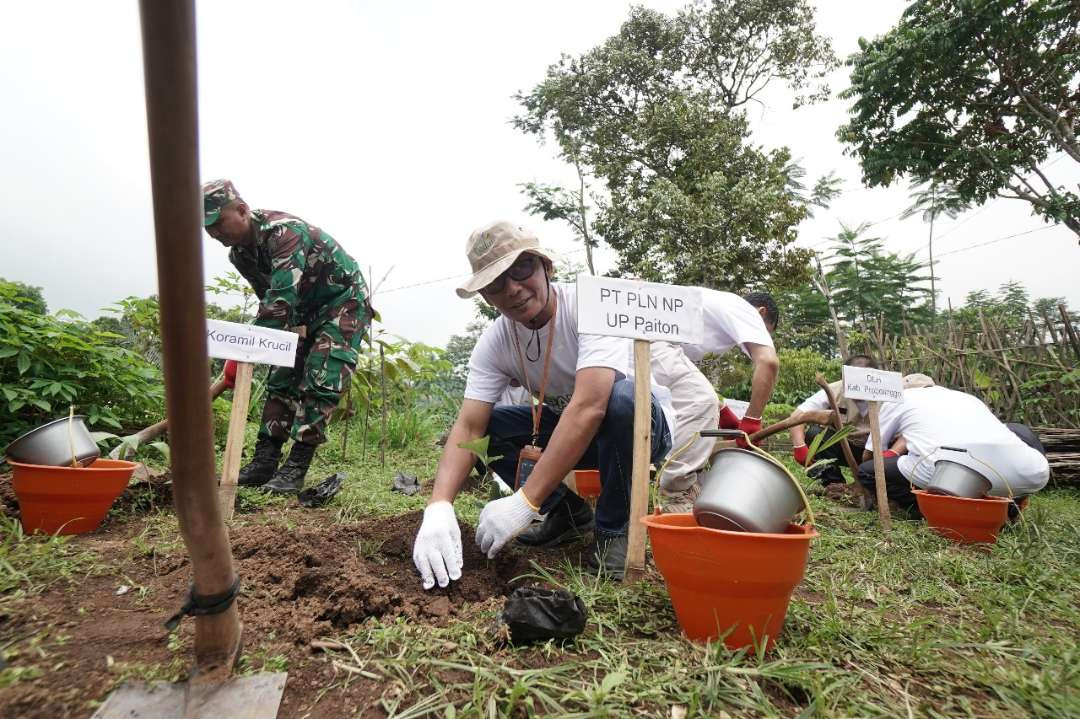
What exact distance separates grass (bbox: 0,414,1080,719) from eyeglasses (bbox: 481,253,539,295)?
930 millimetres

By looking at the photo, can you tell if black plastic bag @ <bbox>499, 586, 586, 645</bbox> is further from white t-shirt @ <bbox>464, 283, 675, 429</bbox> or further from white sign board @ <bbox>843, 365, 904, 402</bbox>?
white sign board @ <bbox>843, 365, 904, 402</bbox>

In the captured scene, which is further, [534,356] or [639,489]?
[534,356]

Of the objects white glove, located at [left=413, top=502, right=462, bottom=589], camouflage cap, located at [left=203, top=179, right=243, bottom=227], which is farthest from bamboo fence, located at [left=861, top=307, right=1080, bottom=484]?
camouflage cap, located at [left=203, top=179, right=243, bottom=227]

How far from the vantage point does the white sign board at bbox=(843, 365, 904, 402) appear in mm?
2957

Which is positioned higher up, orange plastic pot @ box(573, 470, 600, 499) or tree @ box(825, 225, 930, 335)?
tree @ box(825, 225, 930, 335)

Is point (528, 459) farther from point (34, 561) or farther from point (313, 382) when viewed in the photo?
point (313, 382)

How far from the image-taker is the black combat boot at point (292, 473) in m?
2.92

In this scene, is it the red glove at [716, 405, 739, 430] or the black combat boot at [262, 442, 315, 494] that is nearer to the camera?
the black combat boot at [262, 442, 315, 494]

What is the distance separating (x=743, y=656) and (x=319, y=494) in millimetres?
2162

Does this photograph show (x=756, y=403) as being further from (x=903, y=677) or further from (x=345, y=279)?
(x=345, y=279)

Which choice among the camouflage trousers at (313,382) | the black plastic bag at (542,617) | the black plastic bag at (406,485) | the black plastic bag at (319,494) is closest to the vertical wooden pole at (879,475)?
the black plastic bag at (542,617)

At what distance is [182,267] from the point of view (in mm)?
728

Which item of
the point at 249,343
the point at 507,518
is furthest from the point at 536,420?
the point at 249,343

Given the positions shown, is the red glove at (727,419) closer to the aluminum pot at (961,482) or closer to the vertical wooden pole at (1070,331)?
the aluminum pot at (961,482)
